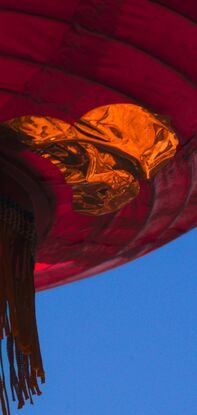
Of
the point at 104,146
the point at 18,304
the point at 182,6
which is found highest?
the point at 182,6

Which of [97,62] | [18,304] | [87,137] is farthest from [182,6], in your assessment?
[18,304]

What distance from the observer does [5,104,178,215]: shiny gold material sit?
1824 millimetres

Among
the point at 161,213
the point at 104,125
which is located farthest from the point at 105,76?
the point at 161,213

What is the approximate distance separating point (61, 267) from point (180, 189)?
26.0 inches

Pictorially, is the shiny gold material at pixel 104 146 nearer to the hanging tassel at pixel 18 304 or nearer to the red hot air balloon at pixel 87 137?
the red hot air balloon at pixel 87 137

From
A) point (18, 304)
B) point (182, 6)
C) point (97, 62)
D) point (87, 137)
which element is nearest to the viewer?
point (182, 6)

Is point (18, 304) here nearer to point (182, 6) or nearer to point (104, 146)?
point (104, 146)

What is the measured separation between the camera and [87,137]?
1.90 m

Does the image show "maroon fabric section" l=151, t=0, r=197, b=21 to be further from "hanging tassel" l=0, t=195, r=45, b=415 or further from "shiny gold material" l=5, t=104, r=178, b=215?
"hanging tassel" l=0, t=195, r=45, b=415

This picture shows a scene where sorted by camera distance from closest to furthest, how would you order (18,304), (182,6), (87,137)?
(182,6) → (87,137) → (18,304)

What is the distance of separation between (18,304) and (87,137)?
447 millimetres

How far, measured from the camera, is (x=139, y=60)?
1.64 metres

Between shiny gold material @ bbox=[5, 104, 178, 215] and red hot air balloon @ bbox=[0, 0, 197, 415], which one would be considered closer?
red hot air balloon @ bbox=[0, 0, 197, 415]

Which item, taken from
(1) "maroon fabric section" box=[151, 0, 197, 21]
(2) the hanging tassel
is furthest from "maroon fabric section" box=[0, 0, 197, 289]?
(2) the hanging tassel
